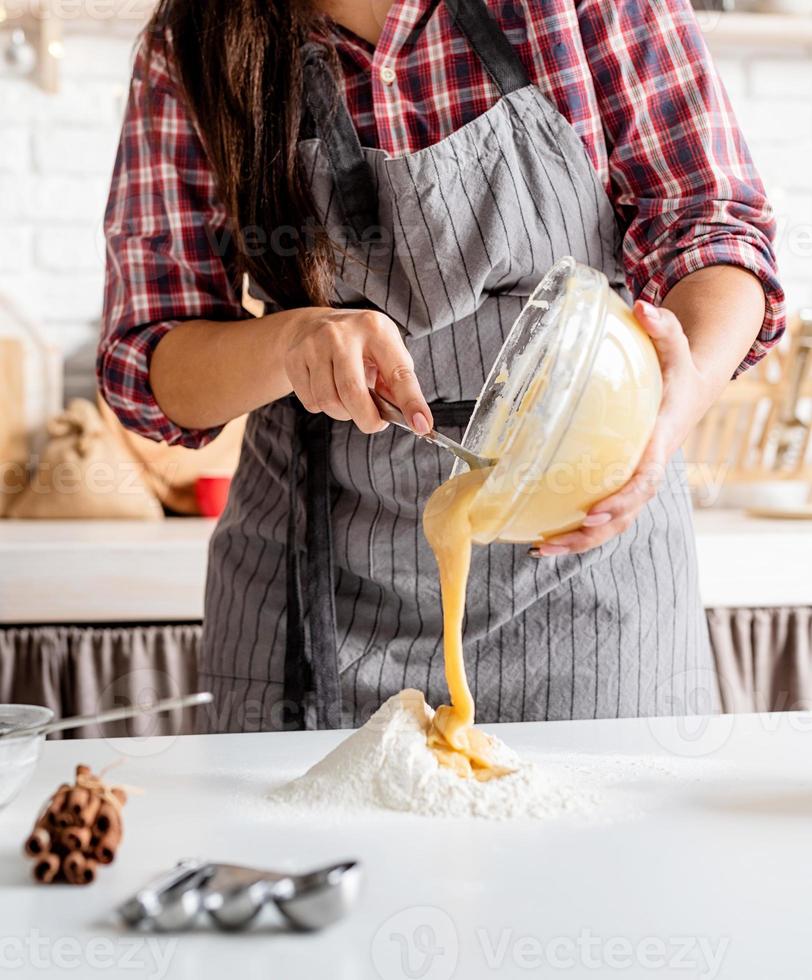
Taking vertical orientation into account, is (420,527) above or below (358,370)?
below

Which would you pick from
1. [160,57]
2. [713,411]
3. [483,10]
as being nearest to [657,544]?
[483,10]

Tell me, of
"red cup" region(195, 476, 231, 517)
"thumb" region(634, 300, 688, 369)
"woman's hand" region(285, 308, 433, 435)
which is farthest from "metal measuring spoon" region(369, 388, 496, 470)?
"red cup" region(195, 476, 231, 517)

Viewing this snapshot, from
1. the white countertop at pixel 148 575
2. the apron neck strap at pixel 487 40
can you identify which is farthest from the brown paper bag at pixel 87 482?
the apron neck strap at pixel 487 40

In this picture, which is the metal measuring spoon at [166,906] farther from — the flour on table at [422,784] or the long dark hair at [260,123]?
the long dark hair at [260,123]

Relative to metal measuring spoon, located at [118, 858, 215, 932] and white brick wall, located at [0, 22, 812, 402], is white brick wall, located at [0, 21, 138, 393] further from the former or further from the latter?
metal measuring spoon, located at [118, 858, 215, 932]

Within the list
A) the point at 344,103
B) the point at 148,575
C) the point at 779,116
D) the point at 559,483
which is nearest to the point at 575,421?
the point at 559,483

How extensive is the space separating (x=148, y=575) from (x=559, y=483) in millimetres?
1123

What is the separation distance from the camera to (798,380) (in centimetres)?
218

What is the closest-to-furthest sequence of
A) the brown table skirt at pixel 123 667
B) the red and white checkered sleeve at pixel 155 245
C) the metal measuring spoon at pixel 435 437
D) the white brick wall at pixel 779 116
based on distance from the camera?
the metal measuring spoon at pixel 435 437 < the red and white checkered sleeve at pixel 155 245 < the brown table skirt at pixel 123 667 < the white brick wall at pixel 779 116

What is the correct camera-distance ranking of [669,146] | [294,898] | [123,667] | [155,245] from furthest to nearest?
[123,667] → [155,245] → [669,146] → [294,898]

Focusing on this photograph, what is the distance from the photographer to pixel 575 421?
0.66m

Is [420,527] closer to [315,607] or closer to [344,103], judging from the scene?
[315,607]

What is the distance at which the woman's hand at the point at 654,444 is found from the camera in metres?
0.72

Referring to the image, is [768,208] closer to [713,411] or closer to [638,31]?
[638,31]
